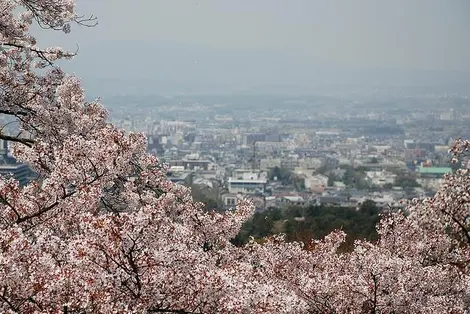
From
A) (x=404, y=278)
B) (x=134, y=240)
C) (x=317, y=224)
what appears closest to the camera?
(x=134, y=240)

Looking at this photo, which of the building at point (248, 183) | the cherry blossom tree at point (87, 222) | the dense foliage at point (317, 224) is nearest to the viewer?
the cherry blossom tree at point (87, 222)

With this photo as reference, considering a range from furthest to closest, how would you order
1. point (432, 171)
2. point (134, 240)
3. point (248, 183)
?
point (432, 171), point (248, 183), point (134, 240)

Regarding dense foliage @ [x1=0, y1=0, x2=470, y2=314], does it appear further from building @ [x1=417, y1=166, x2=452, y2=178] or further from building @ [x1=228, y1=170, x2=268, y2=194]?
building @ [x1=417, y1=166, x2=452, y2=178]

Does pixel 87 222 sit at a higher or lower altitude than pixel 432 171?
higher

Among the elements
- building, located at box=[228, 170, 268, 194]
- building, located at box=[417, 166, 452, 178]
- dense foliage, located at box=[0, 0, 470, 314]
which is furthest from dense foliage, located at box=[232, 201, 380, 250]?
building, located at box=[417, 166, 452, 178]

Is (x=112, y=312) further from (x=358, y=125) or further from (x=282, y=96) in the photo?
(x=282, y=96)

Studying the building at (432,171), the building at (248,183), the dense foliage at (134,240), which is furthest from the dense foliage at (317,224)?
the building at (432,171)

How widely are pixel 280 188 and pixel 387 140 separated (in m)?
41.9

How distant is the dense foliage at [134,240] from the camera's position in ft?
8.95

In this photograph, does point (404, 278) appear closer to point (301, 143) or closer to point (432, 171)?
point (432, 171)

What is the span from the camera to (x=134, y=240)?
2.81 m

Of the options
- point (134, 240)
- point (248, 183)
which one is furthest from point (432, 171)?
point (134, 240)

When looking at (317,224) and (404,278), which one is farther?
(317,224)

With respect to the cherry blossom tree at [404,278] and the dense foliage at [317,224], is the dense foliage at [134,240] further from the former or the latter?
the dense foliage at [317,224]
